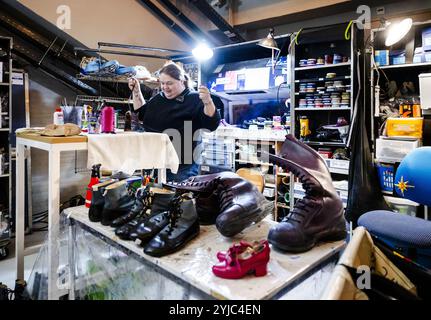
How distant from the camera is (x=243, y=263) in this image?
0.77 metres

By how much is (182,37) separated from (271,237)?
4830 millimetres

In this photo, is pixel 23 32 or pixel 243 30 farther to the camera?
pixel 243 30

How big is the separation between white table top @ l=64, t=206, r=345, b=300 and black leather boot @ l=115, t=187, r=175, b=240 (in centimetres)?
3

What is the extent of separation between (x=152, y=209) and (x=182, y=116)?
1.43 metres

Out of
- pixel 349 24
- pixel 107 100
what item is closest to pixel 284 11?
pixel 349 24

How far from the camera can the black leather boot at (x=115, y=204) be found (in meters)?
1.21

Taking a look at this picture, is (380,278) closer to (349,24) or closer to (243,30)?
(349,24)

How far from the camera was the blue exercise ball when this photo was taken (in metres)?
1.83

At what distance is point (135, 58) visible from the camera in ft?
14.8

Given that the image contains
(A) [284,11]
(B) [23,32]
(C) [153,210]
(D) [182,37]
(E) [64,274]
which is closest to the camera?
(C) [153,210]

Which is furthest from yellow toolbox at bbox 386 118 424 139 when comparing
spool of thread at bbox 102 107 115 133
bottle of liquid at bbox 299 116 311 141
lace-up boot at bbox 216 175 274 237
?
spool of thread at bbox 102 107 115 133

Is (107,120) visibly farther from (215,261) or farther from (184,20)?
(184,20)

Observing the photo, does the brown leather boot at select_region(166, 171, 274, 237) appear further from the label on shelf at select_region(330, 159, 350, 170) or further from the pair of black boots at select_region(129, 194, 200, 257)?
the label on shelf at select_region(330, 159, 350, 170)

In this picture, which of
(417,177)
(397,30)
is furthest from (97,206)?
(397,30)
